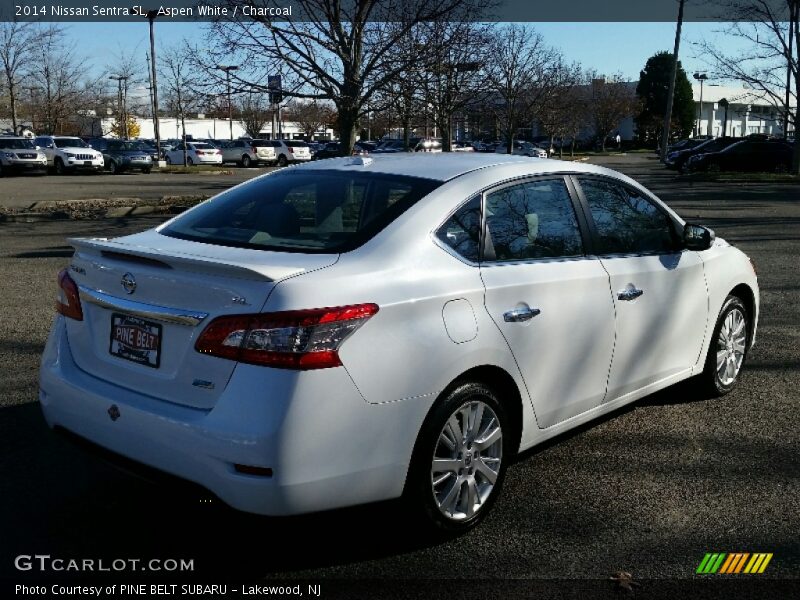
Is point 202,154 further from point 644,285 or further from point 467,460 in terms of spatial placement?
point 467,460

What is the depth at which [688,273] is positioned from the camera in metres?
5.11

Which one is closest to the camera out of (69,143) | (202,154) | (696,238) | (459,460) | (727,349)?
(459,460)

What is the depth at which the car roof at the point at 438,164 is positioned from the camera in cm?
421

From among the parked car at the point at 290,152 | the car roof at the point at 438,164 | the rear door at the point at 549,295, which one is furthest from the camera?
the parked car at the point at 290,152

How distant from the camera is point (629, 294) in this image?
456 cm

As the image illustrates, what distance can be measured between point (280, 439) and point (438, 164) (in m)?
1.87

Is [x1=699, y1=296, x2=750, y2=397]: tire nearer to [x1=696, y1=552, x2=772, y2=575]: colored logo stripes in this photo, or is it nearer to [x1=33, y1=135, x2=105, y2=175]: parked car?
[x1=696, y1=552, x2=772, y2=575]: colored logo stripes

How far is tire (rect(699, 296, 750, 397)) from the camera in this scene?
5594 mm

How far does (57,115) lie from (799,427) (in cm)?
5617

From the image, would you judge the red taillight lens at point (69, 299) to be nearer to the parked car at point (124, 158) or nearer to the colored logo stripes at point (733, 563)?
the colored logo stripes at point (733, 563)

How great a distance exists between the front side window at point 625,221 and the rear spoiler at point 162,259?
209cm

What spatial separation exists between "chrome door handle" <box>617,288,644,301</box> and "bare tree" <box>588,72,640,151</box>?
7453 centimetres

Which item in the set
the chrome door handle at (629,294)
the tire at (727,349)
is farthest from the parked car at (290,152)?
the chrome door handle at (629,294)

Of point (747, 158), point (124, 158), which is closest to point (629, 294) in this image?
point (747, 158)
